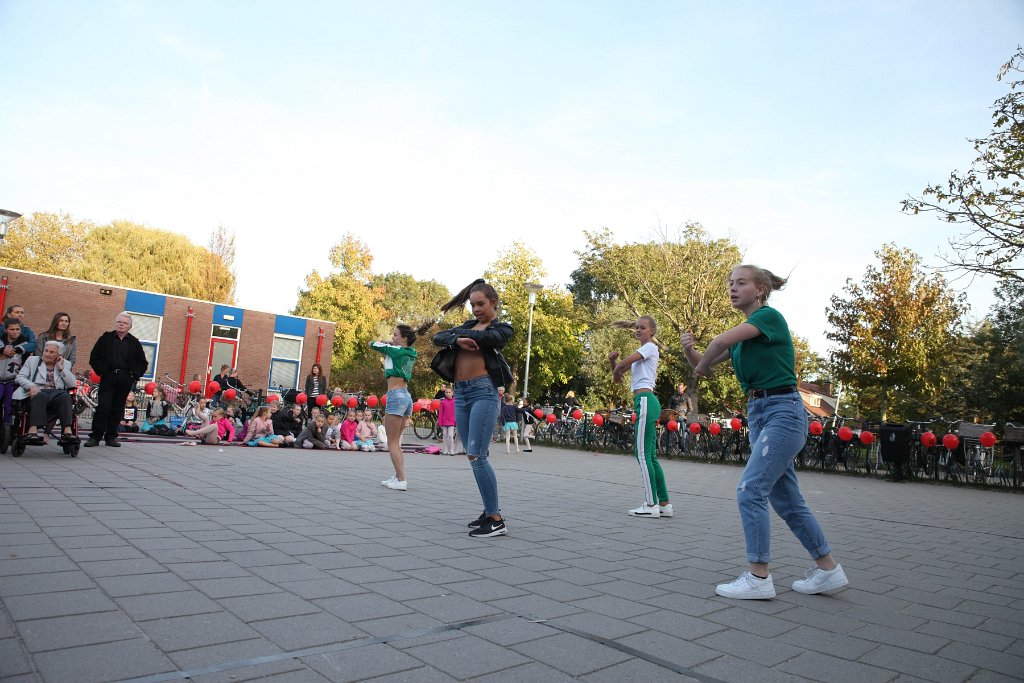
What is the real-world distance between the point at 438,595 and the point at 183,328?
33350 millimetres

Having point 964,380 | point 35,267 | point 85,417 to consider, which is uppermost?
point 35,267

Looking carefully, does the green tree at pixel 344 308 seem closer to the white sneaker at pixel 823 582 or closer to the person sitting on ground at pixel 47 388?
the person sitting on ground at pixel 47 388

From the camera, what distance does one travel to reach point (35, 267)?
4025cm

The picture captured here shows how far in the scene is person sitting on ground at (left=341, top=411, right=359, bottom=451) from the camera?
14477 mm

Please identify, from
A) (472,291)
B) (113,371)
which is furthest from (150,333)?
(472,291)

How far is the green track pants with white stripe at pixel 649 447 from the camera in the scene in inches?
270

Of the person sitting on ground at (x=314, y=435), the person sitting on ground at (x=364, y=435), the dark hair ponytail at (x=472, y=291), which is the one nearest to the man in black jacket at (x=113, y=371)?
the person sitting on ground at (x=314, y=435)

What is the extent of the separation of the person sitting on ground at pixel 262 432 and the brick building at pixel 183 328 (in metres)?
18.0

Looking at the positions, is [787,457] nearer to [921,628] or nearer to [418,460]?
[921,628]

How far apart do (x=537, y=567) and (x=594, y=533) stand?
4.99ft

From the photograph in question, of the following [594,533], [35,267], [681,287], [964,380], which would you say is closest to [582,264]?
[681,287]

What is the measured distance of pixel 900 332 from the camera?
88.0ft

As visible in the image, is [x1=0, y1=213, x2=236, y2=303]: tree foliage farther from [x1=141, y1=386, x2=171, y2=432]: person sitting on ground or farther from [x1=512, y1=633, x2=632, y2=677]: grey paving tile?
[x1=512, y1=633, x2=632, y2=677]: grey paving tile

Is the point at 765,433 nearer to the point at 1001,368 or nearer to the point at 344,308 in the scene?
the point at 1001,368
